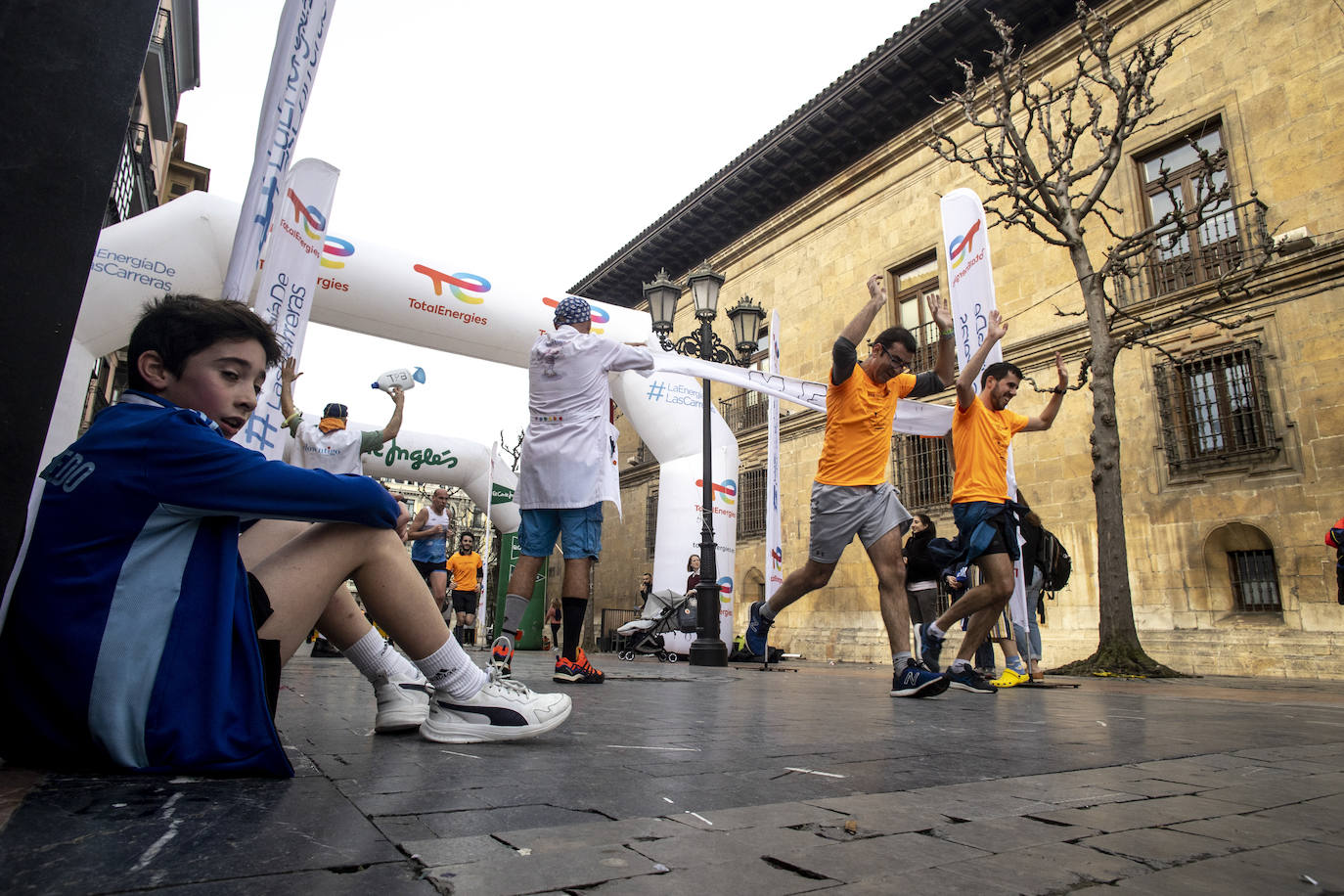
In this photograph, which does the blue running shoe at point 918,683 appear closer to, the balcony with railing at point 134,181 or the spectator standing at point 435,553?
the spectator standing at point 435,553

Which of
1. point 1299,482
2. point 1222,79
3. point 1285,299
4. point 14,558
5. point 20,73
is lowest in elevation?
point 14,558

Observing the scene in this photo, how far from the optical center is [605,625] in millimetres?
22547

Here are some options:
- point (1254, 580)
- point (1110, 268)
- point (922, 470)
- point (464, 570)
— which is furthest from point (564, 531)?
point (922, 470)

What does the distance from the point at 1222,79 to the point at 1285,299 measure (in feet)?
10.8

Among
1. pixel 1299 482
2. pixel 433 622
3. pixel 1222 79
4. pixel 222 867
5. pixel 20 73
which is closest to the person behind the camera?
pixel 222 867

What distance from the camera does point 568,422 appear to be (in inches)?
176

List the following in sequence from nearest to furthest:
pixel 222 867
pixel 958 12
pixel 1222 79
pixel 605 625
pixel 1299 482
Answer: pixel 222 867 → pixel 1299 482 → pixel 1222 79 → pixel 958 12 → pixel 605 625

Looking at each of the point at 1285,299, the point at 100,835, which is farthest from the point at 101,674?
the point at 1285,299

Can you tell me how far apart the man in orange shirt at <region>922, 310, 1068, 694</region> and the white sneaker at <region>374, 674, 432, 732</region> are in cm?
345

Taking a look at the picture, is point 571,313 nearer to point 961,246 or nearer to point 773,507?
point 961,246

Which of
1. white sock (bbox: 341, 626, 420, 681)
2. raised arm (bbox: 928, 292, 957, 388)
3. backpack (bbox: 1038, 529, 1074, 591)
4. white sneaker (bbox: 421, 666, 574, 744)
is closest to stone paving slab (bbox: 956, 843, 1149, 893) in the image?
white sneaker (bbox: 421, 666, 574, 744)

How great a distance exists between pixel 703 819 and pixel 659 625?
36.1 feet

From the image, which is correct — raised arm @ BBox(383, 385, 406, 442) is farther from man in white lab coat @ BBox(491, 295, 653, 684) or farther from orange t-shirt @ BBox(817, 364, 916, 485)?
orange t-shirt @ BBox(817, 364, 916, 485)

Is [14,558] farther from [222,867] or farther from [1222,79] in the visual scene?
[1222,79]
